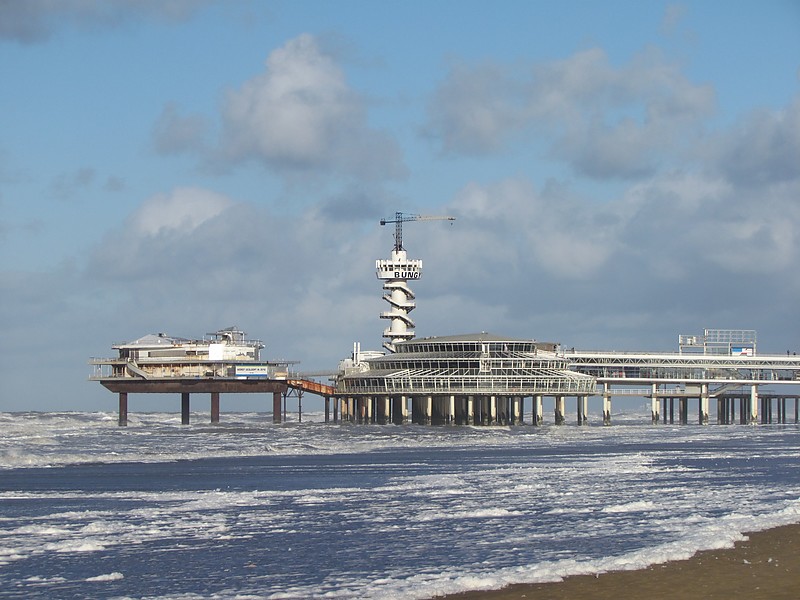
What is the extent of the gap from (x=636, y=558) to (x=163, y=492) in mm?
22746

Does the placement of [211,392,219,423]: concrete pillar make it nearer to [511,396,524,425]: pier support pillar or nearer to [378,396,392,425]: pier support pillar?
[378,396,392,425]: pier support pillar

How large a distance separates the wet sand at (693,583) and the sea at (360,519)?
68cm

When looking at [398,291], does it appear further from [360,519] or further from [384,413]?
[360,519]

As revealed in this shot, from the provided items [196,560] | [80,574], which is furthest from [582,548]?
[80,574]

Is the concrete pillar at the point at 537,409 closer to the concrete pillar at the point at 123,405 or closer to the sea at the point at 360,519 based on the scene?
the concrete pillar at the point at 123,405

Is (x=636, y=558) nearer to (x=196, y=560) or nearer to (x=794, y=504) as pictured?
(x=196, y=560)

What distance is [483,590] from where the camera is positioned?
885 inches

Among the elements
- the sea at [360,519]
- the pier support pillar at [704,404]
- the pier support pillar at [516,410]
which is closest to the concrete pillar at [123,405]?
the pier support pillar at [516,410]

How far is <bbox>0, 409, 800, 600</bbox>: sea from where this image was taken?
24.5 meters

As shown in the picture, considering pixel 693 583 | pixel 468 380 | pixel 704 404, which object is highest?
pixel 468 380

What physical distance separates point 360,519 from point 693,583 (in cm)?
1332

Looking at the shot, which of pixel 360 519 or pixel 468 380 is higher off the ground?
pixel 468 380

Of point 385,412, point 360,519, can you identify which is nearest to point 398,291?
point 385,412

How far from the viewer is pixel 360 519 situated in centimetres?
3416
